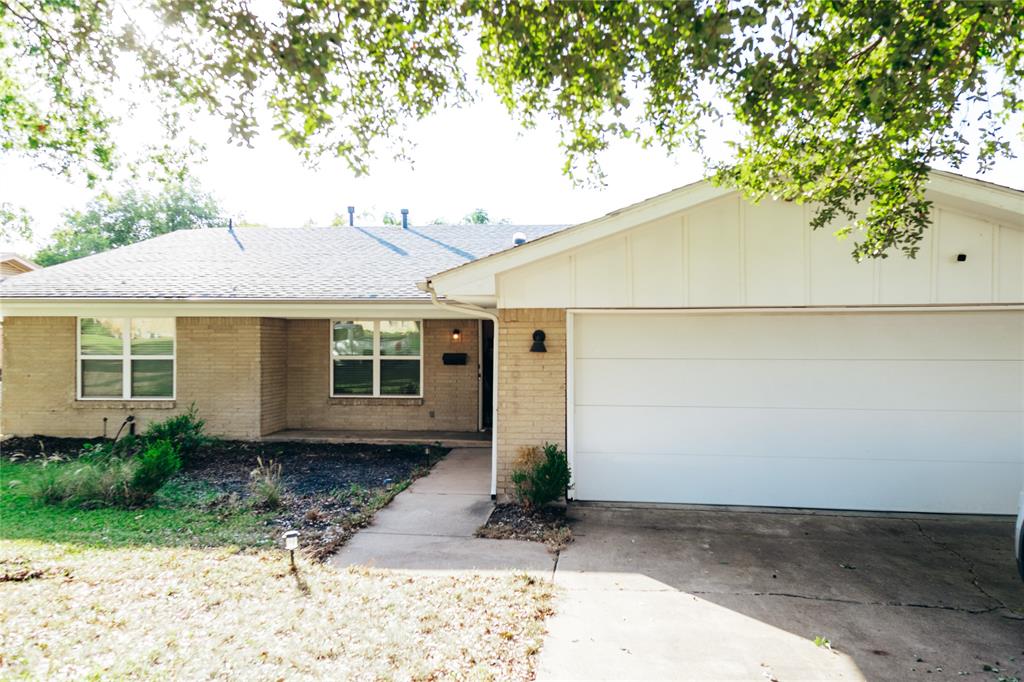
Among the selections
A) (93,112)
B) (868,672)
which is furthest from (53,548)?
(868,672)

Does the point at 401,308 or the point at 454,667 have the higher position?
the point at 401,308

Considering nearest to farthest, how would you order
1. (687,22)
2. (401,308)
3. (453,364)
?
1. (687,22)
2. (401,308)
3. (453,364)

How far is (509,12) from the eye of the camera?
463cm

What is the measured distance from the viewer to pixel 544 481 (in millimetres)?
6449

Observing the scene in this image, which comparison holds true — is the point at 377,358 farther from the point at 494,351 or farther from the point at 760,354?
the point at 760,354

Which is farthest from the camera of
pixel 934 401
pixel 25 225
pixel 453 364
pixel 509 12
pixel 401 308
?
pixel 453 364

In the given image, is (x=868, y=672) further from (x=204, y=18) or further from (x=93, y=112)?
(x=93, y=112)

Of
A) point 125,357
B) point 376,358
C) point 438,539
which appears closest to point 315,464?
point 376,358

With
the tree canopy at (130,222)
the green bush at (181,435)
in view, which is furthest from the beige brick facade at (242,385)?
the tree canopy at (130,222)

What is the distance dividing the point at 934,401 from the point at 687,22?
513 cm

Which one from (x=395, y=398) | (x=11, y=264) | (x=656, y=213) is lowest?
(x=395, y=398)

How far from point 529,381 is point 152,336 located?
8182 millimetres

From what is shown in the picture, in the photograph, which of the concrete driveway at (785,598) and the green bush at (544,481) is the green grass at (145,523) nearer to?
the green bush at (544,481)

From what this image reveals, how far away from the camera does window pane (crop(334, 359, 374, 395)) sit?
1177 centimetres
